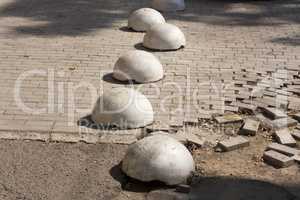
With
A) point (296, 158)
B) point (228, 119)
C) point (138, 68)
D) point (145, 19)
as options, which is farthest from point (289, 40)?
point (296, 158)

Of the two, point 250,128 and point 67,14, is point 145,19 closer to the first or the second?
point 67,14

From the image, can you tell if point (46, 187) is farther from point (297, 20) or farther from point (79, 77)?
point (297, 20)

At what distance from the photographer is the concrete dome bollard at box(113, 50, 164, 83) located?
708 cm

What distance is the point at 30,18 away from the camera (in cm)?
1084

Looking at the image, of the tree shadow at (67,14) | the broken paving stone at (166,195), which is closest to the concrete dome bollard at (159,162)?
the broken paving stone at (166,195)

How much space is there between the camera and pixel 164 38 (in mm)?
8531

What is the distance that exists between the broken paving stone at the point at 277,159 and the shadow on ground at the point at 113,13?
5.34 meters

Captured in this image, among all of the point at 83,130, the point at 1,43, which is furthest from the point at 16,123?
the point at 1,43

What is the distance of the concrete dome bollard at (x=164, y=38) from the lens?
8.53 meters

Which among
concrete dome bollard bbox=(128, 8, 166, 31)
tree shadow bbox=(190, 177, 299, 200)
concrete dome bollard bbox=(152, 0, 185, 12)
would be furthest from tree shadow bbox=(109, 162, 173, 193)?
concrete dome bollard bbox=(152, 0, 185, 12)

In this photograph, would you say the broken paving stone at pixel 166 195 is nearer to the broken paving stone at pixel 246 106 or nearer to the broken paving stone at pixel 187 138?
the broken paving stone at pixel 187 138

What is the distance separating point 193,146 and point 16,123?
1.87 metres

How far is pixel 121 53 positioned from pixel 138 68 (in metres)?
1.44

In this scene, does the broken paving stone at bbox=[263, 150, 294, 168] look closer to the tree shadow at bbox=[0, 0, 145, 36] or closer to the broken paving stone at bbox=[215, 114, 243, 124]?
the broken paving stone at bbox=[215, 114, 243, 124]
